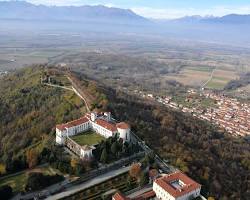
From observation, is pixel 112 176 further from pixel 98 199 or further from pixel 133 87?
pixel 133 87

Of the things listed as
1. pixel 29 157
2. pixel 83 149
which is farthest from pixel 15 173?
pixel 83 149

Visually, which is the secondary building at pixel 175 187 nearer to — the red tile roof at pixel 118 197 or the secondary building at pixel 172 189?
the secondary building at pixel 172 189

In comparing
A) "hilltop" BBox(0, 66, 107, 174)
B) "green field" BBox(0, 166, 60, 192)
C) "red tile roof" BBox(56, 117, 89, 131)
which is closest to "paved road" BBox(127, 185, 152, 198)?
"green field" BBox(0, 166, 60, 192)

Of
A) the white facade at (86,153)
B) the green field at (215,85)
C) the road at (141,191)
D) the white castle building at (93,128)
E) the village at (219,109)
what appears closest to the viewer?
the road at (141,191)

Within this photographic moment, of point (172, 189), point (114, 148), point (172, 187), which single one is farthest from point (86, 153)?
point (172, 189)

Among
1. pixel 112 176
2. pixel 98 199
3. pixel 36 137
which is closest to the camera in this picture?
pixel 98 199

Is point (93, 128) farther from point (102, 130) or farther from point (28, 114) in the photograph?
point (28, 114)

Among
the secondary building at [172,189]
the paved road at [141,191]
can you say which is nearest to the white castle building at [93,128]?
the paved road at [141,191]
